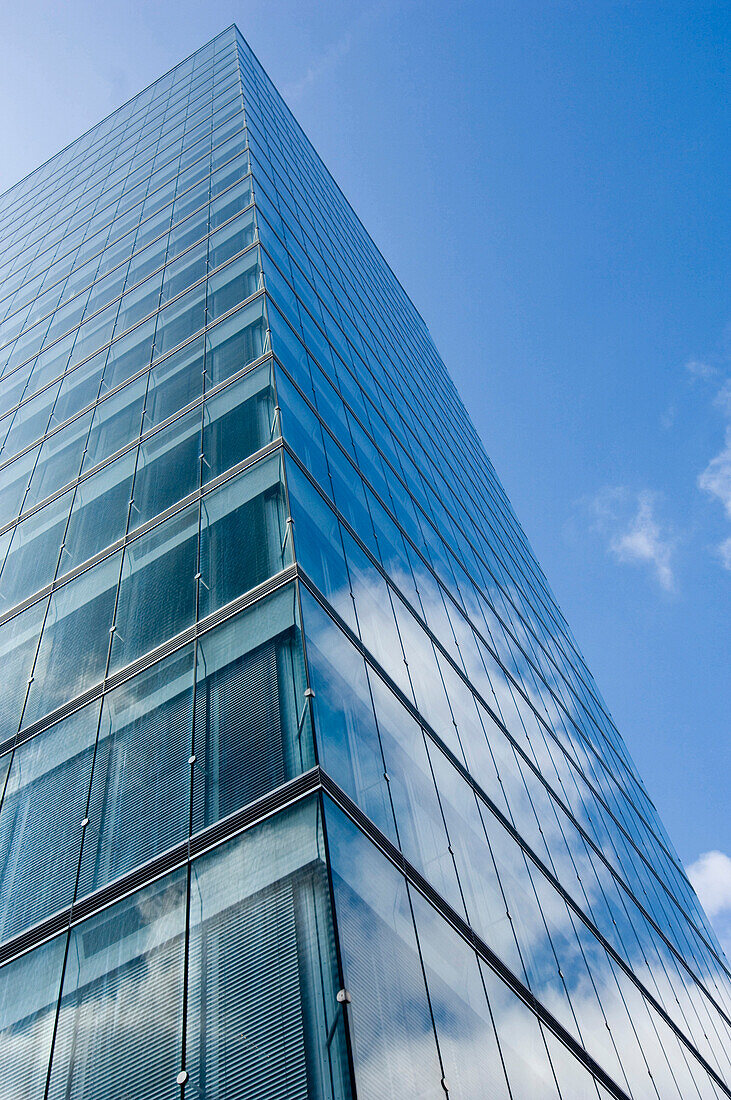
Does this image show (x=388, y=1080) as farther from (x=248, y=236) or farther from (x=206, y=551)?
(x=248, y=236)

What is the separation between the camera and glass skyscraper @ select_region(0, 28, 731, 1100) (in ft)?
24.9

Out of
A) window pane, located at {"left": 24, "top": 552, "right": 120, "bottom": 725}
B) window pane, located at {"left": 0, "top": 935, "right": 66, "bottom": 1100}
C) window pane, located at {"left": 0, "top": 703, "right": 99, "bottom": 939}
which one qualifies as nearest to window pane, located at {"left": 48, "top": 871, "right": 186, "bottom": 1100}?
window pane, located at {"left": 0, "top": 935, "right": 66, "bottom": 1100}

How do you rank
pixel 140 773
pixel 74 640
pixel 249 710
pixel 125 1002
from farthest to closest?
pixel 74 640
pixel 140 773
pixel 249 710
pixel 125 1002

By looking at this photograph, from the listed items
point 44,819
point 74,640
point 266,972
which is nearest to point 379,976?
point 266,972

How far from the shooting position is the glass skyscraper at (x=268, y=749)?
299 inches

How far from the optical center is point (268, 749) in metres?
8.80

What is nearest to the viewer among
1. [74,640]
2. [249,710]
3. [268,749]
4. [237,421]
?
[268,749]

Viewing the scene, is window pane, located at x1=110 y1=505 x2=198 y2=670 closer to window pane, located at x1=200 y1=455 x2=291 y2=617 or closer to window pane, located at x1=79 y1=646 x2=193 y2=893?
window pane, located at x1=200 y1=455 x2=291 y2=617

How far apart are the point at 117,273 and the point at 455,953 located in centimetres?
1969

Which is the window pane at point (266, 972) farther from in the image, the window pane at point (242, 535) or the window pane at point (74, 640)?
the window pane at point (74, 640)

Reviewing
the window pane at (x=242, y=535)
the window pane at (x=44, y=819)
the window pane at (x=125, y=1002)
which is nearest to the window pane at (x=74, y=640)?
the window pane at (x=44, y=819)

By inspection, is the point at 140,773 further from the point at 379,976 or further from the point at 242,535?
the point at 379,976

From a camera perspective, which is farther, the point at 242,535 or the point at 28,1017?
the point at 242,535

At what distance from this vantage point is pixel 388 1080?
7.00 meters
